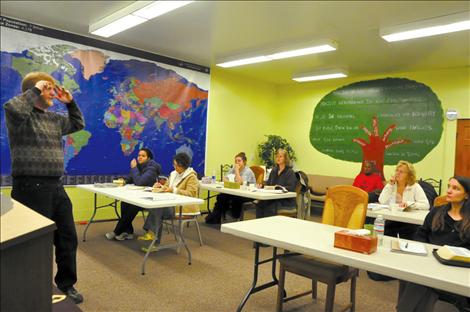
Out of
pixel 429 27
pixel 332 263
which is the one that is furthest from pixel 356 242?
pixel 429 27

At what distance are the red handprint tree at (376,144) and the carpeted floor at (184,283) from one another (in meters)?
3.36

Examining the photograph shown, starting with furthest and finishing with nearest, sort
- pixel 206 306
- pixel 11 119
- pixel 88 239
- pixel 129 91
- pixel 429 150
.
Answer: pixel 429 150
pixel 129 91
pixel 88 239
pixel 206 306
pixel 11 119

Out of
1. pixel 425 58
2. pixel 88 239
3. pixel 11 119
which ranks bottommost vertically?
pixel 88 239

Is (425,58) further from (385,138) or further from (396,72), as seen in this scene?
(385,138)

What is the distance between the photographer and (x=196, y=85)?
661cm

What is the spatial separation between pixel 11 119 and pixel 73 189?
3.29 meters

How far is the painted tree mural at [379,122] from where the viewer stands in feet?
20.5

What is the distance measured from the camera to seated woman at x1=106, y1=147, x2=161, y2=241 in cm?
457

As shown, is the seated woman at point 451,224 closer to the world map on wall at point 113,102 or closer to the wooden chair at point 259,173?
the wooden chair at point 259,173

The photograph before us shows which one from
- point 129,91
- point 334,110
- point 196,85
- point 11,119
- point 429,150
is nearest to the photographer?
point 11,119

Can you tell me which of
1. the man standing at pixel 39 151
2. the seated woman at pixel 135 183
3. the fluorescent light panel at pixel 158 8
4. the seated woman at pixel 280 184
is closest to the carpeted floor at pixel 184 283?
the seated woman at pixel 135 183

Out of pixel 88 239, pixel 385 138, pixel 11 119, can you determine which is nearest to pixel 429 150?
pixel 385 138

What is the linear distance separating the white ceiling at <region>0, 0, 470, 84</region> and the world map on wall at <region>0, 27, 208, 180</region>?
333 mm

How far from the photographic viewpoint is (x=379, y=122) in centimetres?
673
